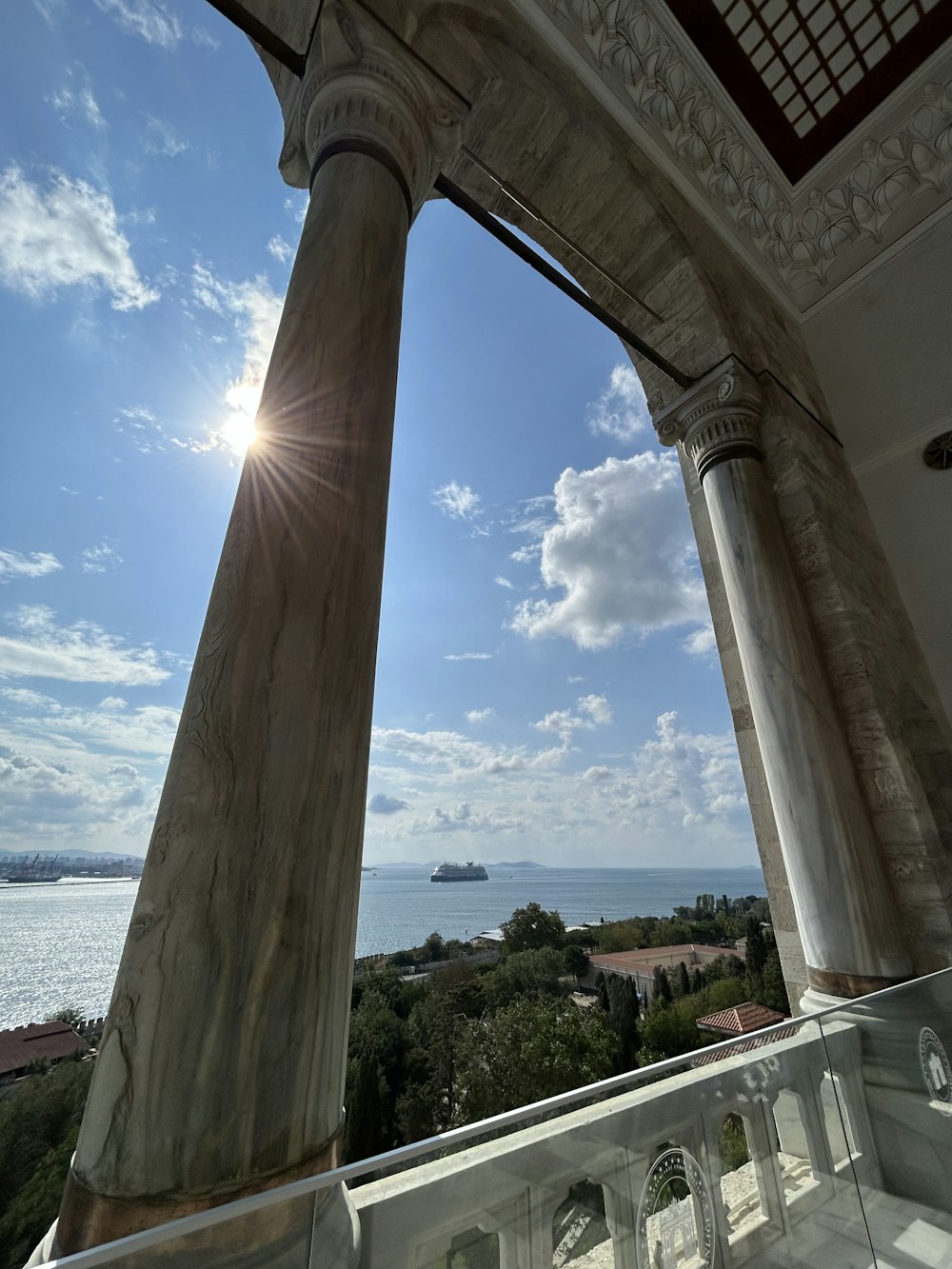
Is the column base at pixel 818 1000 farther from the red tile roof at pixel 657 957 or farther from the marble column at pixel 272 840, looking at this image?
the red tile roof at pixel 657 957

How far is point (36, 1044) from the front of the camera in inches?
81.1

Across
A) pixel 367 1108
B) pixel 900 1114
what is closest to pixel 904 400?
pixel 900 1114

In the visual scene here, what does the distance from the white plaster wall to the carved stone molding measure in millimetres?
453

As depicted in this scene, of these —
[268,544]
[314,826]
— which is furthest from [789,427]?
[314,826]

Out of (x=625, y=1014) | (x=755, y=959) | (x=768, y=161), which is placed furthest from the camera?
(x=768, y=161)

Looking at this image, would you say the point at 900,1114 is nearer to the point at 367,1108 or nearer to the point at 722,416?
the point at 367,1108

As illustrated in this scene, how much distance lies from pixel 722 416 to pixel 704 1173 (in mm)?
4620

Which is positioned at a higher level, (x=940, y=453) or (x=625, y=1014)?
(x=940, y=453)

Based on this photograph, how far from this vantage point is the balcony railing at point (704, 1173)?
1144 millimetres

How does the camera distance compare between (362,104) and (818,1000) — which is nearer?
(362,104)

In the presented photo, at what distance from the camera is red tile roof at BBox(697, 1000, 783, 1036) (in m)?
5.13

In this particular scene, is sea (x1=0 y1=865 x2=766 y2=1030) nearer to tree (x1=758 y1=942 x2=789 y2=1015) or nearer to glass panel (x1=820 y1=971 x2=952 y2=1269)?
glass panel (x1=820 y1=971 x2=952 y2=1269)

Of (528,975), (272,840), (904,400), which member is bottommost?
(528,975)

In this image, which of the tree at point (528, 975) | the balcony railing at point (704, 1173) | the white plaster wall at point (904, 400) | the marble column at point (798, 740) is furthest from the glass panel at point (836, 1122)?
the tree at point (528, 975)
